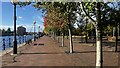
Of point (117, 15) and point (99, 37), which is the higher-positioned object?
point (117, 15)

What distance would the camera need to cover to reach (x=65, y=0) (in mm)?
10609

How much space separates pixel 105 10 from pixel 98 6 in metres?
1.24

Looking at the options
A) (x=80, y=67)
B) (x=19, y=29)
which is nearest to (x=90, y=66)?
(x=80, y=67)

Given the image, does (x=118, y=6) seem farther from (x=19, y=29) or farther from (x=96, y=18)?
(x=19, y=29)

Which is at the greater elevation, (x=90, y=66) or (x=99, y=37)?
(x=99, y=37)

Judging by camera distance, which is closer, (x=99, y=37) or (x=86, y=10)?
(x=99, y=37)

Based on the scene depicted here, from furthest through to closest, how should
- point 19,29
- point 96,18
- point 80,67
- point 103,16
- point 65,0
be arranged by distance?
1. point 19,29
2. point 80,67
3. point 103,16
4. point 96,18
5. point 65,0

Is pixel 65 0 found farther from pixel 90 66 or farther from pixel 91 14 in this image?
pixel 90 66

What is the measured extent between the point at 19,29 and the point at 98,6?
25.1m

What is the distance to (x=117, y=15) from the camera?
1259 cm

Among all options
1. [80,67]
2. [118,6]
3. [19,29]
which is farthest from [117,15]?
[19,29]

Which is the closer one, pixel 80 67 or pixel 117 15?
pixel 117 15

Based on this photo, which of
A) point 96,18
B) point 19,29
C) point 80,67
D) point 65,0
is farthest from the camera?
point 19,29

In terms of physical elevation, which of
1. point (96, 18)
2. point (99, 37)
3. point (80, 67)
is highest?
point (96, 18)
